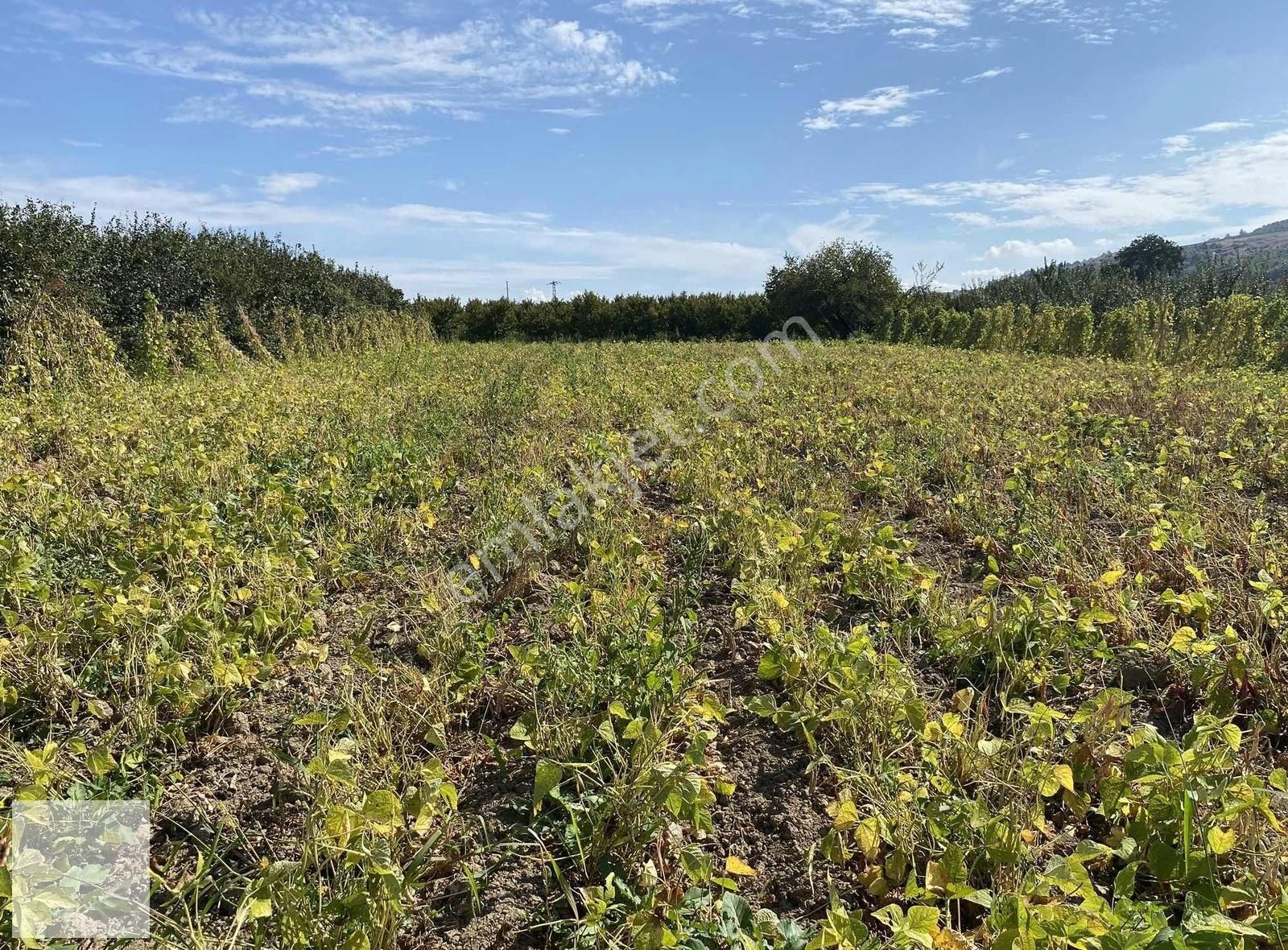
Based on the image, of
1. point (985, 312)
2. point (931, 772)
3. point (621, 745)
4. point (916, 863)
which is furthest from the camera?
point (985, 312)

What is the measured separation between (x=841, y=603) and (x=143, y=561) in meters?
3.24

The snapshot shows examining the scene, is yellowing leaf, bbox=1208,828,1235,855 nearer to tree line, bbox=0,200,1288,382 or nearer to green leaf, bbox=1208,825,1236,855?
green leaf, bbox=1208,825,1236,855

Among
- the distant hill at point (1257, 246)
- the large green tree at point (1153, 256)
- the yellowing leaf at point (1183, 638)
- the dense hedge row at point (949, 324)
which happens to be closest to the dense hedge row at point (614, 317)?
the dense hedge row at point (949, 324)

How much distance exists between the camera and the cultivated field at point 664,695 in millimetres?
1619

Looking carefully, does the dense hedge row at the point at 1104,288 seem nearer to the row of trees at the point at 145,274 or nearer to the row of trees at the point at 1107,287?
the row of trees at the point at 1107,287

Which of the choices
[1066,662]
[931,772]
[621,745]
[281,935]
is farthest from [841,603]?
[281,935]

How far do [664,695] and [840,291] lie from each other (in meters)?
26.2

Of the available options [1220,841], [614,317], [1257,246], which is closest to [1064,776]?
[1220,841]

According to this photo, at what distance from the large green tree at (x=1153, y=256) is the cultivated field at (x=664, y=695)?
52.5m

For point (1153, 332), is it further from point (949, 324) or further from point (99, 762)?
point (99, 762)

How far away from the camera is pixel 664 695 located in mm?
2332

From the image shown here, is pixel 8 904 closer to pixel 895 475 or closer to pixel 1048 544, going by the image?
pixel 1048 544

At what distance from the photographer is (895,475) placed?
4.88 metres

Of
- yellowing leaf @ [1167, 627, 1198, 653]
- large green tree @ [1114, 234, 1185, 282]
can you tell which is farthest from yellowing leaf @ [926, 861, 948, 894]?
large green tree @ [1114, 234, 1185, 282]
